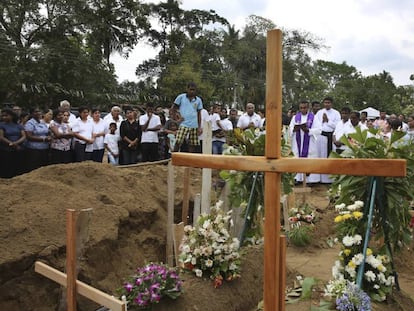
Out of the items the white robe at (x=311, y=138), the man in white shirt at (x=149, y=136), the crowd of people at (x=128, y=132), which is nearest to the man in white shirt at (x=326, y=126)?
the crowd of people at (x=128, y=132)

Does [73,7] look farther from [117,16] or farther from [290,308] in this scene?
[290,308]

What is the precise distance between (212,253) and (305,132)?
23.0 ft

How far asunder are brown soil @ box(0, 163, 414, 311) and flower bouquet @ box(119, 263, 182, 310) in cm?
13

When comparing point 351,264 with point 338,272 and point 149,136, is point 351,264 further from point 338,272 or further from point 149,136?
point 149,136

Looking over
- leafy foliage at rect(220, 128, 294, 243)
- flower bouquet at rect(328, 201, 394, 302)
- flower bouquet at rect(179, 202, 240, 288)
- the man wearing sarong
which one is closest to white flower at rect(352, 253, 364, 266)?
flower bouquet at rect(328, 201, 394, 302)

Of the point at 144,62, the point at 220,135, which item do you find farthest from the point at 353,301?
the point at 144,62

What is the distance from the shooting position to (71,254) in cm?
325

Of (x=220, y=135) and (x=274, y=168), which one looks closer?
(x=274, y=168)

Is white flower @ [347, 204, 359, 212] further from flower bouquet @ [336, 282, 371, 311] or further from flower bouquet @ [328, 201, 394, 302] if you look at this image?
flower bouquet @ [336, 282, 371, 311]

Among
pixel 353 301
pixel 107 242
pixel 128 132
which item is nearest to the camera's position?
pixel 353 301

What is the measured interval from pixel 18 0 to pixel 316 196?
15.2m

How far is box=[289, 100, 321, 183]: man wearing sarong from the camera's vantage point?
10.5 meters

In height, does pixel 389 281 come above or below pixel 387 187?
below

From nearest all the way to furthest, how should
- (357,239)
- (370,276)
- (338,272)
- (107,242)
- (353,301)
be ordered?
(353,301) → (370,276) → (357,239) → (338,272) → (107,242)
